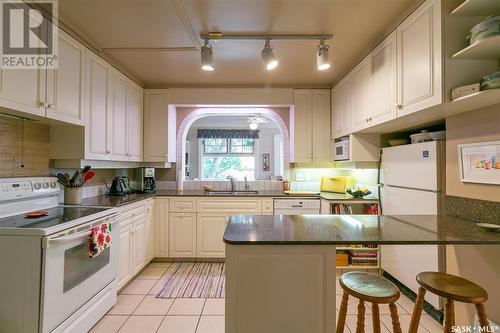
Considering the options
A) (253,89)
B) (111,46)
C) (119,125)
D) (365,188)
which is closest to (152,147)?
(119,125)

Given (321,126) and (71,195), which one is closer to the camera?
(71,195)

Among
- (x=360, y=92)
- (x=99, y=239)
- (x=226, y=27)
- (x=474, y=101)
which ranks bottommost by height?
(x=99, y=239)

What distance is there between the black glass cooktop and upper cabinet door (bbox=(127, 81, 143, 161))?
1128mm

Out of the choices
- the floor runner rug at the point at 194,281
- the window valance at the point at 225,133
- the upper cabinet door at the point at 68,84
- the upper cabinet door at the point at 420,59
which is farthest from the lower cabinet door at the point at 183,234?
the window valance at the point at 225,133

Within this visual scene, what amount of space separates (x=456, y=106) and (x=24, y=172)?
3.26 m

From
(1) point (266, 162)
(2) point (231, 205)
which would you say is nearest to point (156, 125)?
(2) point (231, 205)

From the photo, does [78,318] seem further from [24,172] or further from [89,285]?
[24,172]

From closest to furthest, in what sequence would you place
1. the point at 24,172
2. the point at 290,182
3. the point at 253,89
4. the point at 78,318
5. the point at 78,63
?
1. the point at 78,318
2. the point at 24,172
3. the point at 78,63
4. the point at 253,89
5. the point at 290,182

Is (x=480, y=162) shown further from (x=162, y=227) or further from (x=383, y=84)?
(x=162, y=227)

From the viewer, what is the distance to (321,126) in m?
3.42

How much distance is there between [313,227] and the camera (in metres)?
1.47

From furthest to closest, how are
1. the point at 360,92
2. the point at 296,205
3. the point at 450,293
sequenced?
1. the point at 296,205
2. the point at 360,92
3. the point at 450,293

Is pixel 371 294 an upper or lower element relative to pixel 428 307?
upper

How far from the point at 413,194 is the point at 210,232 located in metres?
2.32
